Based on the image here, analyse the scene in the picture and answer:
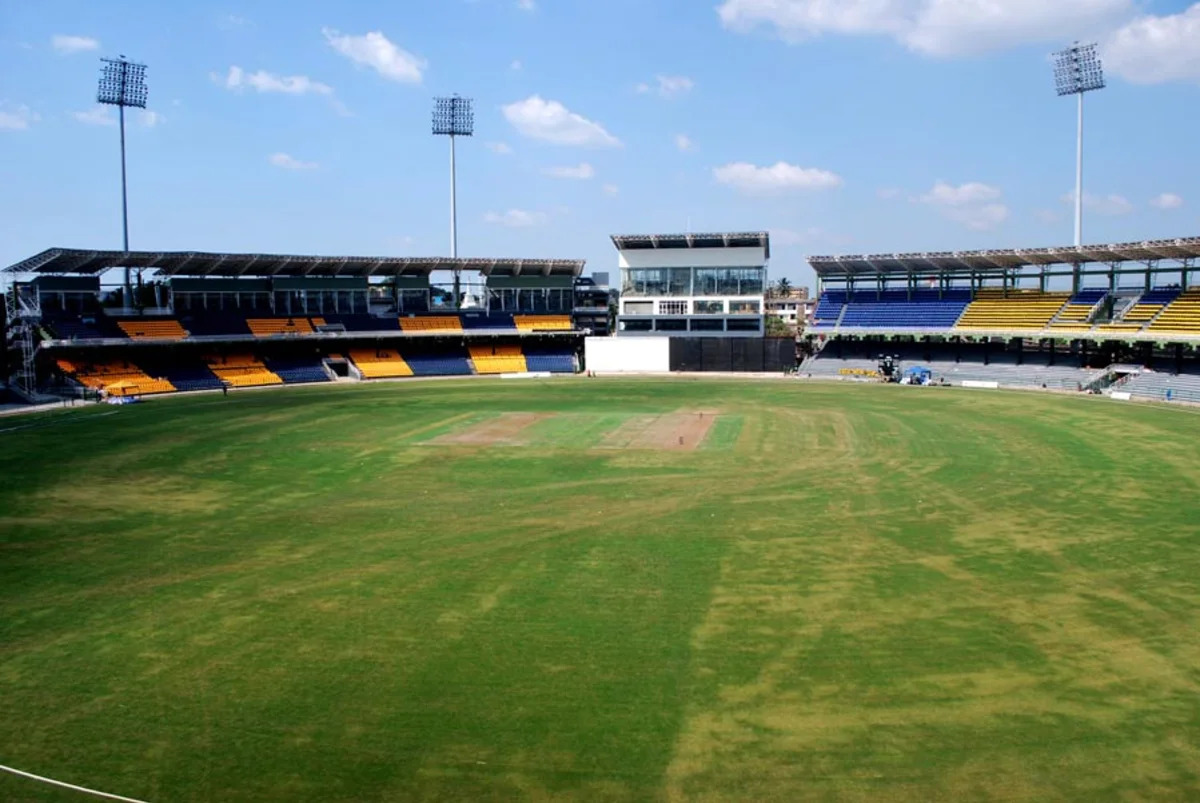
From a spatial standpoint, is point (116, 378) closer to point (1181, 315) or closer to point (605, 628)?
point (605, 628)

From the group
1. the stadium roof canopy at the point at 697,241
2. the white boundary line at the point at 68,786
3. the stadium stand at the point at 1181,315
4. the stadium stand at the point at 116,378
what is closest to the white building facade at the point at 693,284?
the stadium roof canopy at the point at 697,241

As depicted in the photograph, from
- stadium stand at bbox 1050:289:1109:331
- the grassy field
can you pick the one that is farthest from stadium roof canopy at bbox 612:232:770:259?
the grassy field

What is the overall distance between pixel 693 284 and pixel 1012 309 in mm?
26807

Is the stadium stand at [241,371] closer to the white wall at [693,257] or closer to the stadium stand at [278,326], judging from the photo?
the stadium stand at [278,326]

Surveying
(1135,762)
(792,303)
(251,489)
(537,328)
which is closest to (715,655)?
(1135,762)

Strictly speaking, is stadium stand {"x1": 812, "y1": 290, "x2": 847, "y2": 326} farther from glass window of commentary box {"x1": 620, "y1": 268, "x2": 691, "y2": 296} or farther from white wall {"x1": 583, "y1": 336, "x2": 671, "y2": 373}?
white wall {"x1": 583, "y1": 336, "x2": 671, "y2": 373}

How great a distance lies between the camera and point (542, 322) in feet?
274

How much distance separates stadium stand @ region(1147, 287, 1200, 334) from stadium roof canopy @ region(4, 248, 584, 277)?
1868 inches

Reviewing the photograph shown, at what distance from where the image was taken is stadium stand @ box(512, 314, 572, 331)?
82375mm

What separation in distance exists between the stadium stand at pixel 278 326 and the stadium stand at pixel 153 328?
5.60 meters

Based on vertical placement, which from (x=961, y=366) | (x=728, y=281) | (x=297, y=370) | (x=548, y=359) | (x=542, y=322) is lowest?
(x=297, y=370)

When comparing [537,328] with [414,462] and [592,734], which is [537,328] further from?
[592,734]

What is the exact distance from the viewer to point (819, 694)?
12242mm

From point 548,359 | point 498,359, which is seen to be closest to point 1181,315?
point 548,359
